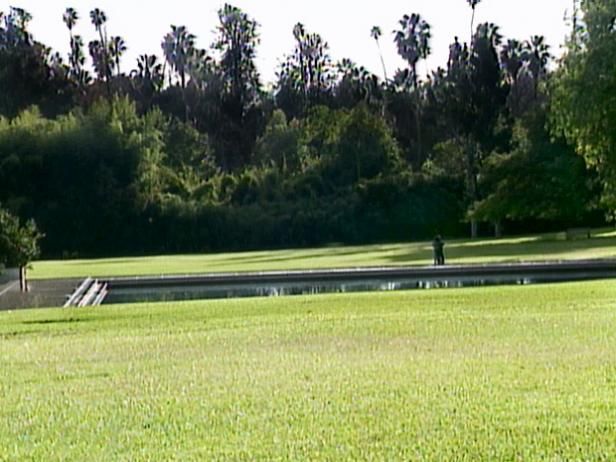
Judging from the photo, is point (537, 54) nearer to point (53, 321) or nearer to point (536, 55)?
point (536, 55)

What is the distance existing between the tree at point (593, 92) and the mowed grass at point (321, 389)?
12.2 m

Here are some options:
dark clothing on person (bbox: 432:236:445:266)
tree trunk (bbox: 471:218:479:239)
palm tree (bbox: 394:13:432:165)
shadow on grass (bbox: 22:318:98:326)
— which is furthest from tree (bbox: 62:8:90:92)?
shadow on grass (bbox: 22:318:98:326)

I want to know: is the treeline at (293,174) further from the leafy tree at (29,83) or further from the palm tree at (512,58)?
the palm tree at (512,58)

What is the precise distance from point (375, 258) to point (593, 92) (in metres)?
13.9

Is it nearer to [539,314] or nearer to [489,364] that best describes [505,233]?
[539,314]

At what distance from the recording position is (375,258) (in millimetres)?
39156

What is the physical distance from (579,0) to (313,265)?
41.0 ft

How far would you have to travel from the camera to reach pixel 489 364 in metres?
9.41

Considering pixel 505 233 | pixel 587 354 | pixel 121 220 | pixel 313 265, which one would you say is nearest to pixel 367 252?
pixel 313 265

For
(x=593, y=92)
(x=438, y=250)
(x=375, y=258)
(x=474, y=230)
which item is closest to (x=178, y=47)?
(x=474, y=230)

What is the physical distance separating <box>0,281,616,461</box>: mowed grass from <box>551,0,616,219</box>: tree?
40.1 feet

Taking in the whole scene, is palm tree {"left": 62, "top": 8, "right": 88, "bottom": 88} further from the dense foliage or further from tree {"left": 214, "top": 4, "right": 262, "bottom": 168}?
the dense foliage

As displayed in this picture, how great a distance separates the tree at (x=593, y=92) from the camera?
2662 cm

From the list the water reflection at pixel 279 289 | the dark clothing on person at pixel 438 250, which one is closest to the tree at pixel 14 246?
the water reflection at pixel 279 289
